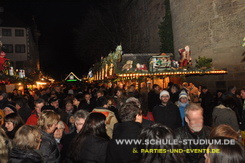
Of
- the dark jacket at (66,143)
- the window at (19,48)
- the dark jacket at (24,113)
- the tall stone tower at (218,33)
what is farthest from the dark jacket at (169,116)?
the window at (19,48)

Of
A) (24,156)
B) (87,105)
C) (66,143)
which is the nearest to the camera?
(24,156)

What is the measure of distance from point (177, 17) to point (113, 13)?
Result: 61.6ft

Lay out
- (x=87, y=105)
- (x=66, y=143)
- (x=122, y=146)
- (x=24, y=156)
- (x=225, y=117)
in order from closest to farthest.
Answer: (x=24, y=156) < (x=122, y=146) < (x=66, y=143) < (x=225, y=117) < (x=87, y=105)

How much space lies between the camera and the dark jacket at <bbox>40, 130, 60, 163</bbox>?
3.28 m

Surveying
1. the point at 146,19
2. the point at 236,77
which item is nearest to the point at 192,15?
the point at 236,77

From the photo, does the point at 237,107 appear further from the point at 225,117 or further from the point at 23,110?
the point at 23,110

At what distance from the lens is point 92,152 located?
3029mm

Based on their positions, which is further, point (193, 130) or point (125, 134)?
point (193, 130)

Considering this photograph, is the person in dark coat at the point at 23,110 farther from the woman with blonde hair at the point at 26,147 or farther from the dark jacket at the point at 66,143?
the woman with blonde hair at the point at 26,147

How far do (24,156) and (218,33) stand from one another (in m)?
14.0

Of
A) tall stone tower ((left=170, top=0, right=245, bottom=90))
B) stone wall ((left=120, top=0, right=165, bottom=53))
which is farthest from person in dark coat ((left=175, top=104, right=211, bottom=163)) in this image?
stone wall ((left=120, top=0, right=165, bottom=53))

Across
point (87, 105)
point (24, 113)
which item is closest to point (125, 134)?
point (87, 105)

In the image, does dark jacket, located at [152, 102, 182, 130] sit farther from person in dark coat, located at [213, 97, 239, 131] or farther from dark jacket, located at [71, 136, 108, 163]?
dark jacket, located at [71, 136, 108, 163]

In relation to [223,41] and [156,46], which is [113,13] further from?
[223,41]
